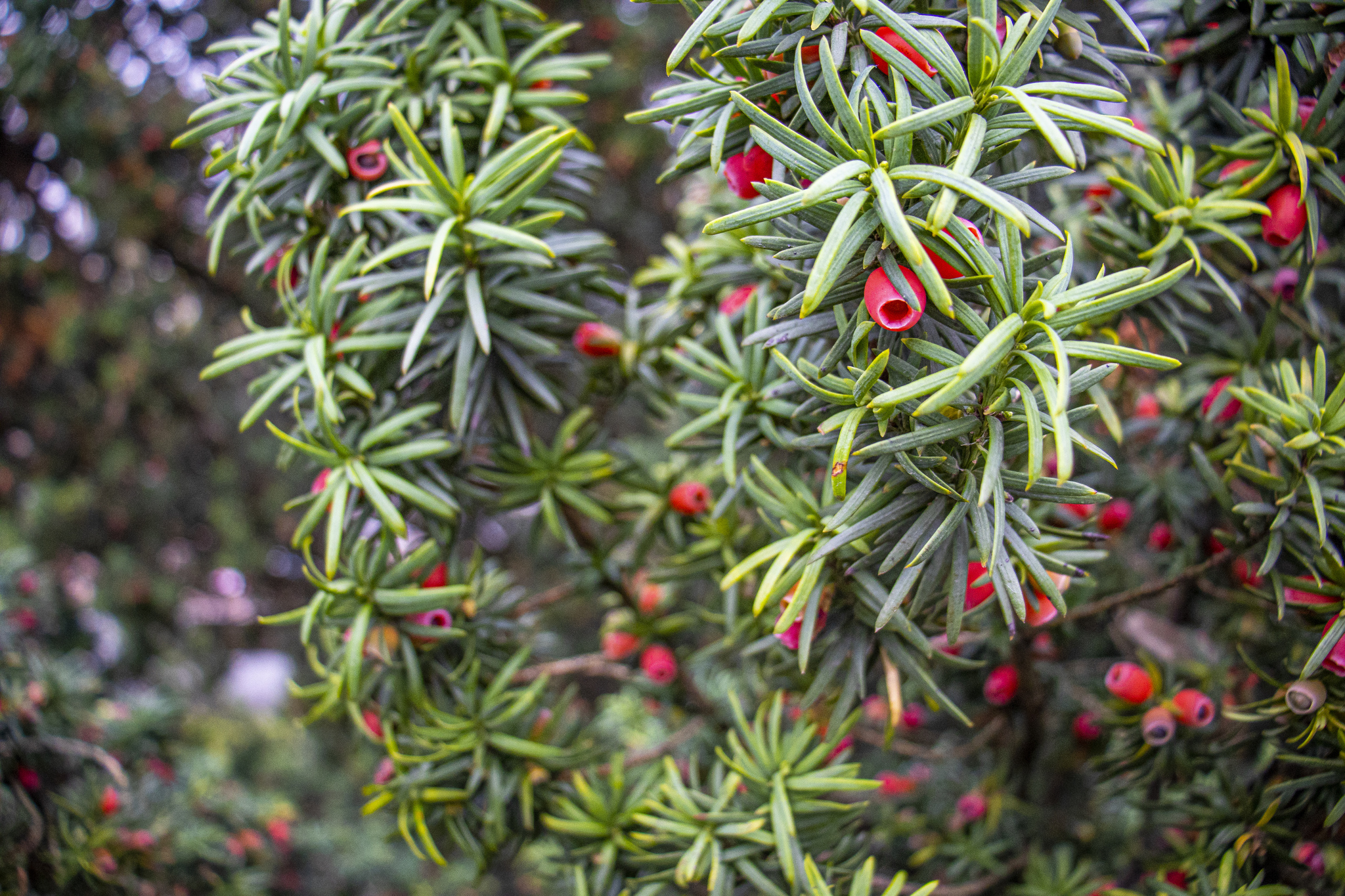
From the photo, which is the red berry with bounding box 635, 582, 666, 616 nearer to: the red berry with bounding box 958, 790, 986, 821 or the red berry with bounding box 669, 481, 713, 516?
the red berry with bounding box 669, 481, 713, 516

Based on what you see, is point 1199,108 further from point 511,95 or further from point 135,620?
point 135,620

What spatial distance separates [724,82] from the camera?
2.76ft

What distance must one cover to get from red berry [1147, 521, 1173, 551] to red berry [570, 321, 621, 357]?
38.0 inches

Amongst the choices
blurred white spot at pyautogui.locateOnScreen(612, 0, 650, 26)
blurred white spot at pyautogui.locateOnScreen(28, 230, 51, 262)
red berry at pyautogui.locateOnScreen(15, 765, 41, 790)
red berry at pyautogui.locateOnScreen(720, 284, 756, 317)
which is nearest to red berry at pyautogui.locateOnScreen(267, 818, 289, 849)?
red berry at pyautogui.locateOnScreen(15, 765, 41, 790)

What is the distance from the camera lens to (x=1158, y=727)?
1054 mm

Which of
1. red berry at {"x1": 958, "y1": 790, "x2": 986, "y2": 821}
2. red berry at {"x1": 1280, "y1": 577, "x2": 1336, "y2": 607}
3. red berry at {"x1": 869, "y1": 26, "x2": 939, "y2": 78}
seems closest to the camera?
red berry at {"x1": 869, "y1": 26, "x2": 939, "y2": 78}

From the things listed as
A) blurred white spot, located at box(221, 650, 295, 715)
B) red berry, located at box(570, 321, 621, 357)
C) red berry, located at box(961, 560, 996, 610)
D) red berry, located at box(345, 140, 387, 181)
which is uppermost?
red berry, located at box(345, 140, 387, 181)

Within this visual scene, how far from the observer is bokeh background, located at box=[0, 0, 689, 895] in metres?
2.02

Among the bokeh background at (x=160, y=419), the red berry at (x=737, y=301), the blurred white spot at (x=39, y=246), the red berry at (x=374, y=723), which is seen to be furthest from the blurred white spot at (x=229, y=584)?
the red berry at (x=737, y=301)

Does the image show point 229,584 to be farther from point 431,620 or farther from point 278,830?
point 431,620

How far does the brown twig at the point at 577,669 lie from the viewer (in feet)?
3.99

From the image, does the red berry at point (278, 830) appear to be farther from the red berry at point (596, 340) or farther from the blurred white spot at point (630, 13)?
the blurred white spot at point (630, 13)

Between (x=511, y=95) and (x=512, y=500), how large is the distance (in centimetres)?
58

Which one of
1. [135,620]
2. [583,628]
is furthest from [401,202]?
[135,620]
